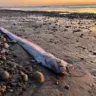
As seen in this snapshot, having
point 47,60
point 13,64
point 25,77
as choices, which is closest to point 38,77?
point 25,77

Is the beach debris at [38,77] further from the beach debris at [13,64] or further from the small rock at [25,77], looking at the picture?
the beach debris at [13,64]

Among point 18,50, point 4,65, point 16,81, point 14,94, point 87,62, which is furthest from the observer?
point 18,50

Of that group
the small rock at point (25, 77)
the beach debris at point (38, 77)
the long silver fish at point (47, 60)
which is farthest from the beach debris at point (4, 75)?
the long silver fish at point (47, 60)

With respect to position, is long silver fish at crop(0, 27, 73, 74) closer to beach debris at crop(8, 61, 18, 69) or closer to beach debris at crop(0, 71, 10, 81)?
beach debris at crop(8, 61, 18, 69)

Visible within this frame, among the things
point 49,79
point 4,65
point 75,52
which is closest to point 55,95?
point 49,79

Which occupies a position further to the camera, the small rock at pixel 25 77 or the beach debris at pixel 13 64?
the beach debris at pixel 13 64

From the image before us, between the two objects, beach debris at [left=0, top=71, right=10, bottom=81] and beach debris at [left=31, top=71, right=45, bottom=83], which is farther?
beach debris at [left=31, top=71, right=45, bottom=83]

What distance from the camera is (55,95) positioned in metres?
4.95

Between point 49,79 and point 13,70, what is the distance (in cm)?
90

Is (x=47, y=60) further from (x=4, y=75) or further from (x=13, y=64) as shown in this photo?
(x=4, y=75)

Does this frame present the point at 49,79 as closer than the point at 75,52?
Yes

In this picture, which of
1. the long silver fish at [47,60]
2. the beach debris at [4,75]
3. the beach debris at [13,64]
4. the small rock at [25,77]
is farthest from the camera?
the beach debris at [13,64]

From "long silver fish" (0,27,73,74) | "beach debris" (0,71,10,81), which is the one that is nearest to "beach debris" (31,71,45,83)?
"long silver fish" (0,27,73,74)

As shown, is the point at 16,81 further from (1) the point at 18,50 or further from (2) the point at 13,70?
(1) the point at 18,50
